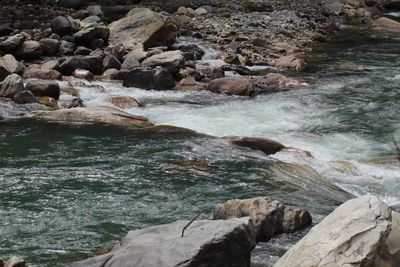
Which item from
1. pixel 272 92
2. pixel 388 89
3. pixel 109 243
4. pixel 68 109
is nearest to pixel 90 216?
pixel 109 243

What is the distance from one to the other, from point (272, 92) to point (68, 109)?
14.4ft

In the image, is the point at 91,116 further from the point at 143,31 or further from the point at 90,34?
the point at 143,31

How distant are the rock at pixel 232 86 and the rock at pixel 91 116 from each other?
9.06ft

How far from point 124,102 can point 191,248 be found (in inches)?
290

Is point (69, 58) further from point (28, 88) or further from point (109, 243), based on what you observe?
point (109, 243)

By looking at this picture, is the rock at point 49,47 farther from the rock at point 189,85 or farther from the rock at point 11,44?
the rock at point 189,85

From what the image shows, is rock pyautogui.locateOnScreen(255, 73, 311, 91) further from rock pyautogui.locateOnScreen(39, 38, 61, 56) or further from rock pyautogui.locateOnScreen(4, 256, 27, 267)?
rock pyautogui.locateOnScreen(4, 256, 27, 267)

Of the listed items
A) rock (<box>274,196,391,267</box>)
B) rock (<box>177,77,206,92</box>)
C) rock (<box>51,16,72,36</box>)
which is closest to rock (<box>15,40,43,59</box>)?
rock (<box>51,16,72,36</box>)

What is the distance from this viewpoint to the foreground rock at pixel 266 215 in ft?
17.8

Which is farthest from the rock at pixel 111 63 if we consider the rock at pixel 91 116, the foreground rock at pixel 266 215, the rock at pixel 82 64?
the foreground rock at pixel 266 215

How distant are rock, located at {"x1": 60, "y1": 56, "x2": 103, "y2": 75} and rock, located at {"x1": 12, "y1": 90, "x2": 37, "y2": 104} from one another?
7.89 feet

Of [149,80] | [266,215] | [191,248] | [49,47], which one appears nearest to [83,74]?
[149,80]

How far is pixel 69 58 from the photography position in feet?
43.3

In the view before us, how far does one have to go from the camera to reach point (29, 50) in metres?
13.8
